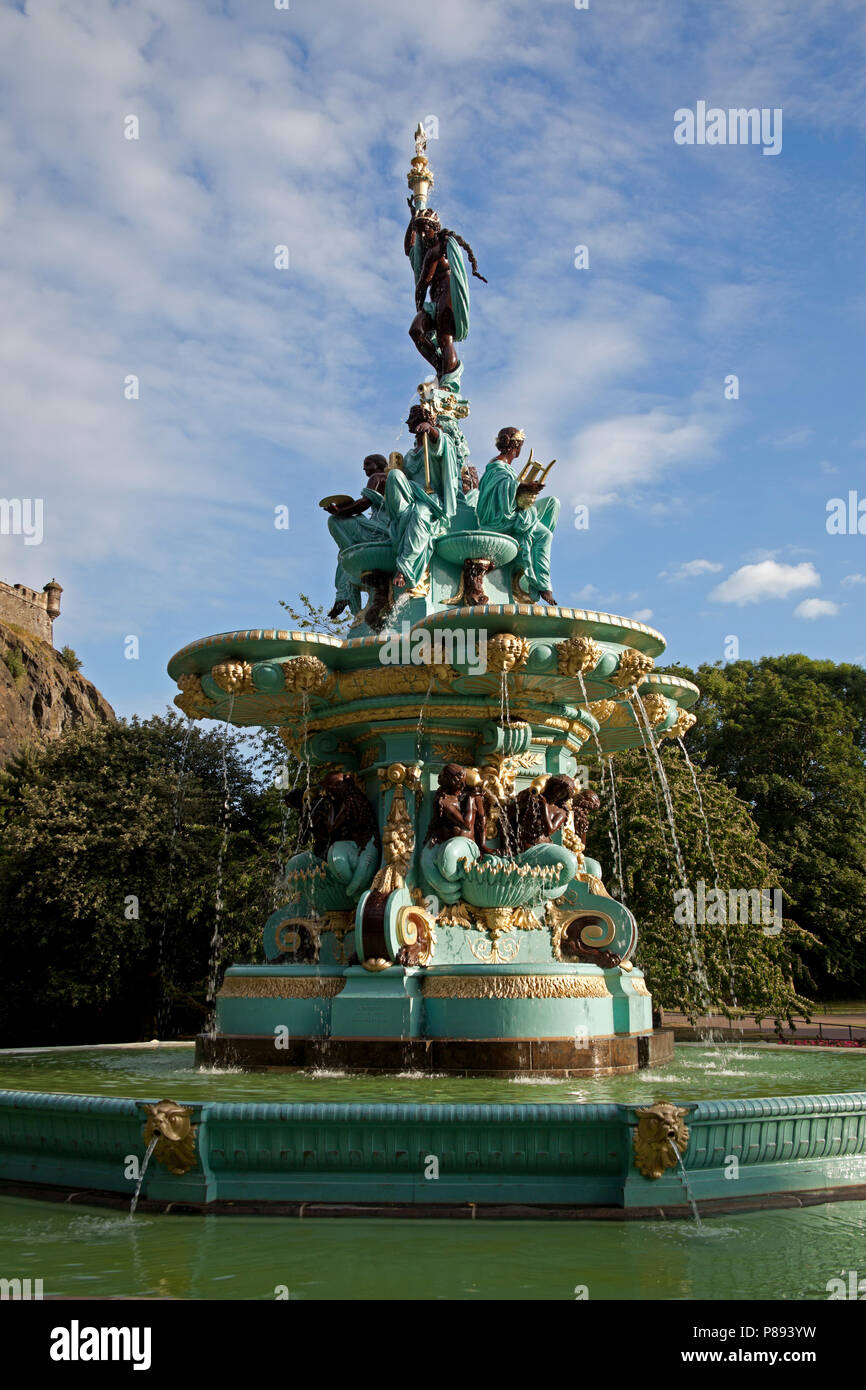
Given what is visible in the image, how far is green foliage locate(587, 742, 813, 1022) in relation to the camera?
20.8 m

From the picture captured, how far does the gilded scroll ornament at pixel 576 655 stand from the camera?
34.3 ft

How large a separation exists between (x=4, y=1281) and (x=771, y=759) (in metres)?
36.3

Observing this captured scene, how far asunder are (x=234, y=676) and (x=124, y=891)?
1619 centimetres

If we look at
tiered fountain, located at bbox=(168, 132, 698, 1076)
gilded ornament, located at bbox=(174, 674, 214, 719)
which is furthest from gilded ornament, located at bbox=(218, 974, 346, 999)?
gilded ornament, located at bbox=(174, 674, 214, 719)

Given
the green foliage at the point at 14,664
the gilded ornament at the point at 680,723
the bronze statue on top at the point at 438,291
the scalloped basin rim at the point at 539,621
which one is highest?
the green foliage at the point at 14,664

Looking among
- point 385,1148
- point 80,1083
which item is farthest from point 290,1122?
point 80,1083

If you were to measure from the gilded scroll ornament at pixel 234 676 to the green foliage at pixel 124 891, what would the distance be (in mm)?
12621

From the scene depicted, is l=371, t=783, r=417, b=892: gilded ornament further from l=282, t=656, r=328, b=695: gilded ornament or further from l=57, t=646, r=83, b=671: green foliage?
l=57, t=646, r=83, b=671: green foliage

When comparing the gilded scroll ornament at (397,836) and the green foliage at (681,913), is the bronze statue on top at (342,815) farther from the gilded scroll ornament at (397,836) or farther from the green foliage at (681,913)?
the green foliage at (681,913)

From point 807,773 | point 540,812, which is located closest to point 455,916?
point 540,812

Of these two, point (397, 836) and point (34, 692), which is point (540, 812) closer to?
point (397, 836)

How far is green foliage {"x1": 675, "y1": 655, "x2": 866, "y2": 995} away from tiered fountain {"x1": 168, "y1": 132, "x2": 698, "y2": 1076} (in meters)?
21.4

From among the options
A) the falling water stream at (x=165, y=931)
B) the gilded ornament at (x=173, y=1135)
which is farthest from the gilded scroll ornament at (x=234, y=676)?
the falling water stream at (x=165, y=931)
